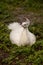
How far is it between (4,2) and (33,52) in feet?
13.6

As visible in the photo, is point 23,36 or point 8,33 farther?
point 8,33

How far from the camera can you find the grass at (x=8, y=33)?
22.0ft

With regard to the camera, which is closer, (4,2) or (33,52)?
(33,52)

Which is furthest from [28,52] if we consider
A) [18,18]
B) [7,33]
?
[18,18]

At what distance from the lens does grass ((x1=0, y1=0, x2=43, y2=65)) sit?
6711 mm

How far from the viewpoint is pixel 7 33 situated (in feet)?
26.7

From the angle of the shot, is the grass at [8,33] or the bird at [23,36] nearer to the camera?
the grass at [8,33]

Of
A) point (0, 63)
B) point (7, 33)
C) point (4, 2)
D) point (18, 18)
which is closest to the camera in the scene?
point (0, 63)

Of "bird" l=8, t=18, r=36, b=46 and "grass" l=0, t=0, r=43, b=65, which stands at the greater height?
"bird" l=8, t=18, r=36, b=46

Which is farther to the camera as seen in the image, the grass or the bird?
the bird

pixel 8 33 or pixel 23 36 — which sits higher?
pixel 23 36

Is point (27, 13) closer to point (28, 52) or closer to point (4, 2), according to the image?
point (4, 2)

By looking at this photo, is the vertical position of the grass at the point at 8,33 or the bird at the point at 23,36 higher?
the bird at the point at 23,36

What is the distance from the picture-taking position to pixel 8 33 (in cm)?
816
